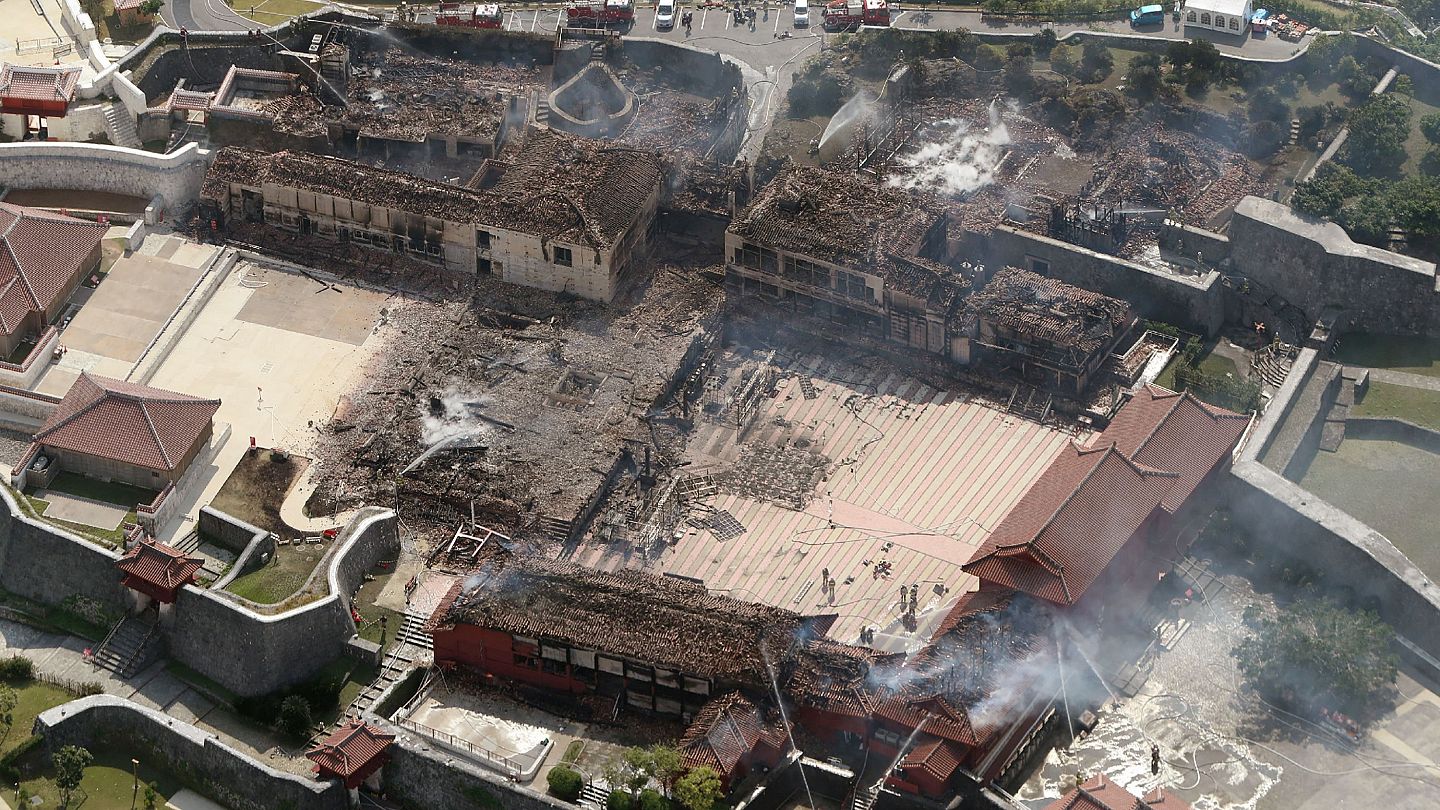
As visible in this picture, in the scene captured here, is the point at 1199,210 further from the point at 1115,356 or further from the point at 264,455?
the point at 264,455

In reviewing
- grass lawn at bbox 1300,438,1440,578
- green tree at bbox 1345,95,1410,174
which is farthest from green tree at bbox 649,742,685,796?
green tree at bbox 1345,95,1410,174

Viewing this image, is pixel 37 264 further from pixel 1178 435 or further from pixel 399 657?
pixel 1178 435

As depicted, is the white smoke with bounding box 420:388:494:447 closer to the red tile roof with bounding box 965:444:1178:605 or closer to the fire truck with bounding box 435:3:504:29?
the red tile roof with bounding box 965:444:1178:605

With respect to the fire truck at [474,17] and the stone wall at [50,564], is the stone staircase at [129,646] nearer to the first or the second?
the stone wall at [50,564]

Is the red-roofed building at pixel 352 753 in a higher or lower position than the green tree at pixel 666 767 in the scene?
lower

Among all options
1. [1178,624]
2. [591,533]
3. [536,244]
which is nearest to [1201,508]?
[1178,624]

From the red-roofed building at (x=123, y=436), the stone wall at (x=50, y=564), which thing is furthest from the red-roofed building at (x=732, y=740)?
the red-roofed building at (x=123, y=436)
